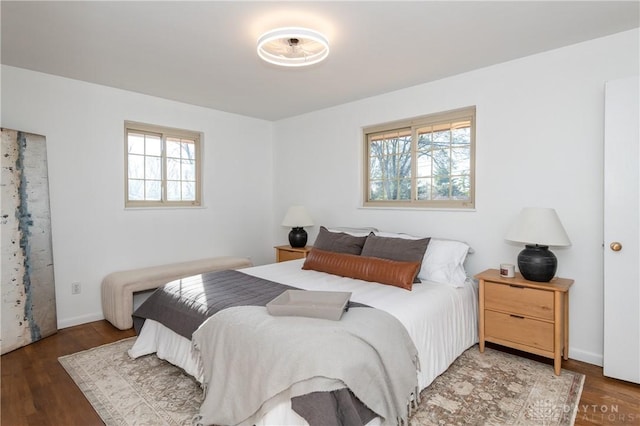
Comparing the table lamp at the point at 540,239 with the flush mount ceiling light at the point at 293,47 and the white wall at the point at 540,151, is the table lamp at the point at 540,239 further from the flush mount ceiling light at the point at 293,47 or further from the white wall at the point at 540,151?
the flush mount ceiling light at the point at 293,47

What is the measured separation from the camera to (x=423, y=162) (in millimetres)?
3664

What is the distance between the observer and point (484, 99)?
3.09 meters

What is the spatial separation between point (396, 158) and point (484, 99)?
3.61ft

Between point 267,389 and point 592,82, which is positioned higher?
point 592,82

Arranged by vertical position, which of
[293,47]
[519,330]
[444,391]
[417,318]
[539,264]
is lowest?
[444,391]

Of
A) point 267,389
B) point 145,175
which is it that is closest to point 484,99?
point 267,389

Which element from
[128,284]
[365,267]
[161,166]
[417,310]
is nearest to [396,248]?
[365,267]

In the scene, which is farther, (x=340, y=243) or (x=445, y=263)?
(x=340, y=243)

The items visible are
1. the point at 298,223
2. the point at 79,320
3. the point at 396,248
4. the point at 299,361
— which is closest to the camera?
the point at 299,361

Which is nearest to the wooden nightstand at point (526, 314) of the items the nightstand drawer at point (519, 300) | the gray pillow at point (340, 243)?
the nightstand drawer at point (519, 300)

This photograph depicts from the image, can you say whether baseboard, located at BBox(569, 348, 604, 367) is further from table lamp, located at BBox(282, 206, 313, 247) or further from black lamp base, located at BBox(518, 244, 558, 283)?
table lamp, located at BBox(282, 206, 313, 247)

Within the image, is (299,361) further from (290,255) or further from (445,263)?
(290,255)

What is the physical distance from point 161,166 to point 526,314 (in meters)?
4.07

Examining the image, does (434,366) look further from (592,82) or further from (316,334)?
(592,82)
